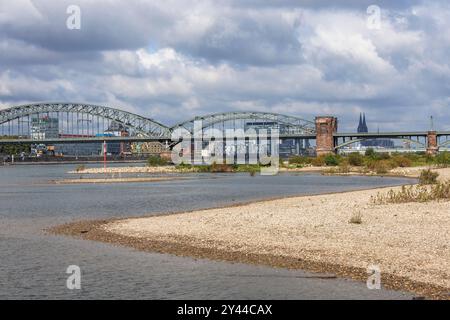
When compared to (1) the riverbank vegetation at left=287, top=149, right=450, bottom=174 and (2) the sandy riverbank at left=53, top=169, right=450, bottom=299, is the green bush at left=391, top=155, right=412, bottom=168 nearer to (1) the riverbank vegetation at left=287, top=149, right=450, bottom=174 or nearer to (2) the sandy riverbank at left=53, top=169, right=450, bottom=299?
(1) the riverbank vegetation at left=287, top=149, right=450, bottom=174

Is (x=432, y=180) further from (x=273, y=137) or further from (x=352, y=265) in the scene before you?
(x=273, y=137)

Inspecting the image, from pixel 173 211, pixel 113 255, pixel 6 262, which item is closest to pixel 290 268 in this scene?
pixel 113 255

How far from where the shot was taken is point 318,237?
74.7 feet

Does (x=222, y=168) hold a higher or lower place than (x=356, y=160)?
lower

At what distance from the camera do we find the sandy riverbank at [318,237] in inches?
698

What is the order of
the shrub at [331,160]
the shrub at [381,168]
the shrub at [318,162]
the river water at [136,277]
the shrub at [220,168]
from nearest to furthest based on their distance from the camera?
the river water at [136,277] < the shrub at [381,168] < the shrub at [220,168] < the shrub at [331,160] < the shrub at [318,162]

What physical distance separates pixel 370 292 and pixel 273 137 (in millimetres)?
166732

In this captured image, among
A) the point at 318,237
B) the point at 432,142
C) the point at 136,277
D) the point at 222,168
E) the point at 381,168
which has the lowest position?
the point at 136,277

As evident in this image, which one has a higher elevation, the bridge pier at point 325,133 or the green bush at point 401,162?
the bridge pier at point 325,133

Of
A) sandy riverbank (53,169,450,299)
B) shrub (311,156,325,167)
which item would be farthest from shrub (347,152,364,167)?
sandy riverbank (53,169,450,299)

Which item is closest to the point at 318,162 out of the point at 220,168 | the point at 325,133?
the point at 220,168

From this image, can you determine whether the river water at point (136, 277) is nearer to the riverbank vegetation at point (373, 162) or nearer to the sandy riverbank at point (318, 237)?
the sandy riverbank at point (318, 237)

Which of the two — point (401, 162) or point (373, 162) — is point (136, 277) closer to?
point (373, 162)

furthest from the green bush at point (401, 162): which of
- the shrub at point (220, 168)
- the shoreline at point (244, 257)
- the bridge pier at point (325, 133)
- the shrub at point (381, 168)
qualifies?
the shoreline at point (244, 257)
